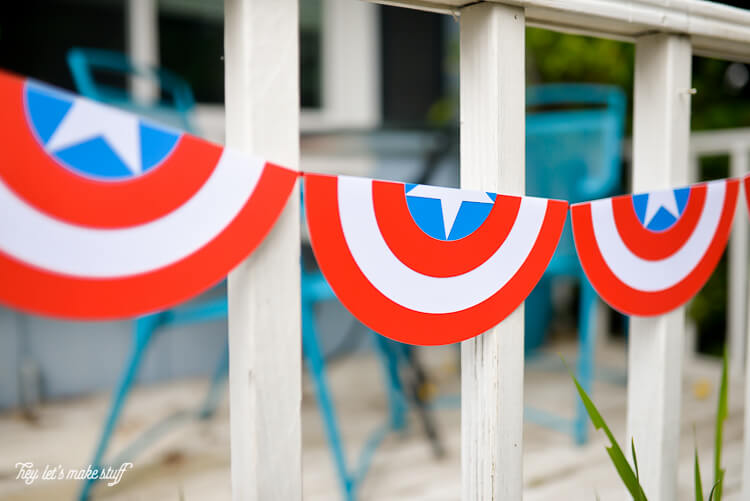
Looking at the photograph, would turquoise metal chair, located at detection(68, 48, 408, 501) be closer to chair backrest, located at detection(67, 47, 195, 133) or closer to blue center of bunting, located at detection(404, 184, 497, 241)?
chair backrest, located at detection(67, 47, 195, 133)

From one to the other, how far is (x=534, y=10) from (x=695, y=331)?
2.19m

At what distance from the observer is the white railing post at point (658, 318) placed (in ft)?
2.87

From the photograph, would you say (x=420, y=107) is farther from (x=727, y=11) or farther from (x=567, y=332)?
(x=727, y=11)

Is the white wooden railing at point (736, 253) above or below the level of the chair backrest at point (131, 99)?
below

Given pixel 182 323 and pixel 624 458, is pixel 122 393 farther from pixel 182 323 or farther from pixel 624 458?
pixel 624 458

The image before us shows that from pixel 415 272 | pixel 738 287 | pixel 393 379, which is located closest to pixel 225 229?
pixel 415 272

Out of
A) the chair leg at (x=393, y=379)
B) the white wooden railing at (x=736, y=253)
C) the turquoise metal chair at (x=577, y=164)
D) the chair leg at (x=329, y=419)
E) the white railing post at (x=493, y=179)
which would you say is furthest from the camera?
the white wooden railing at (x=736, y=253)

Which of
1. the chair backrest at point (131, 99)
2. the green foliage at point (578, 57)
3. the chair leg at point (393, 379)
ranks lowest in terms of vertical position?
the chair leg at point (393, 379)

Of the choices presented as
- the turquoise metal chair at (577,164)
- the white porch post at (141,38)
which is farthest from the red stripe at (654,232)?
the white porch post at (141,38)

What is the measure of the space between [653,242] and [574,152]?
45.1 inches

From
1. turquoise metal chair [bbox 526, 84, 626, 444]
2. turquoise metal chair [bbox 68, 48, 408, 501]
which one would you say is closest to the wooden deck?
turquoise metal chair [bbox 68, 48, 408, 501]

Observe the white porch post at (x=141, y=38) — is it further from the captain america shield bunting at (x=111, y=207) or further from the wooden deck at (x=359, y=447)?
the captain america shield bunting at (x=111, y=207)

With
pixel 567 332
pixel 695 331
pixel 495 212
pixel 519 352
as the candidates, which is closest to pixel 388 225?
pixel 495 212

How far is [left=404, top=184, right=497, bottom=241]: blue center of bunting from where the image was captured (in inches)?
26.2
